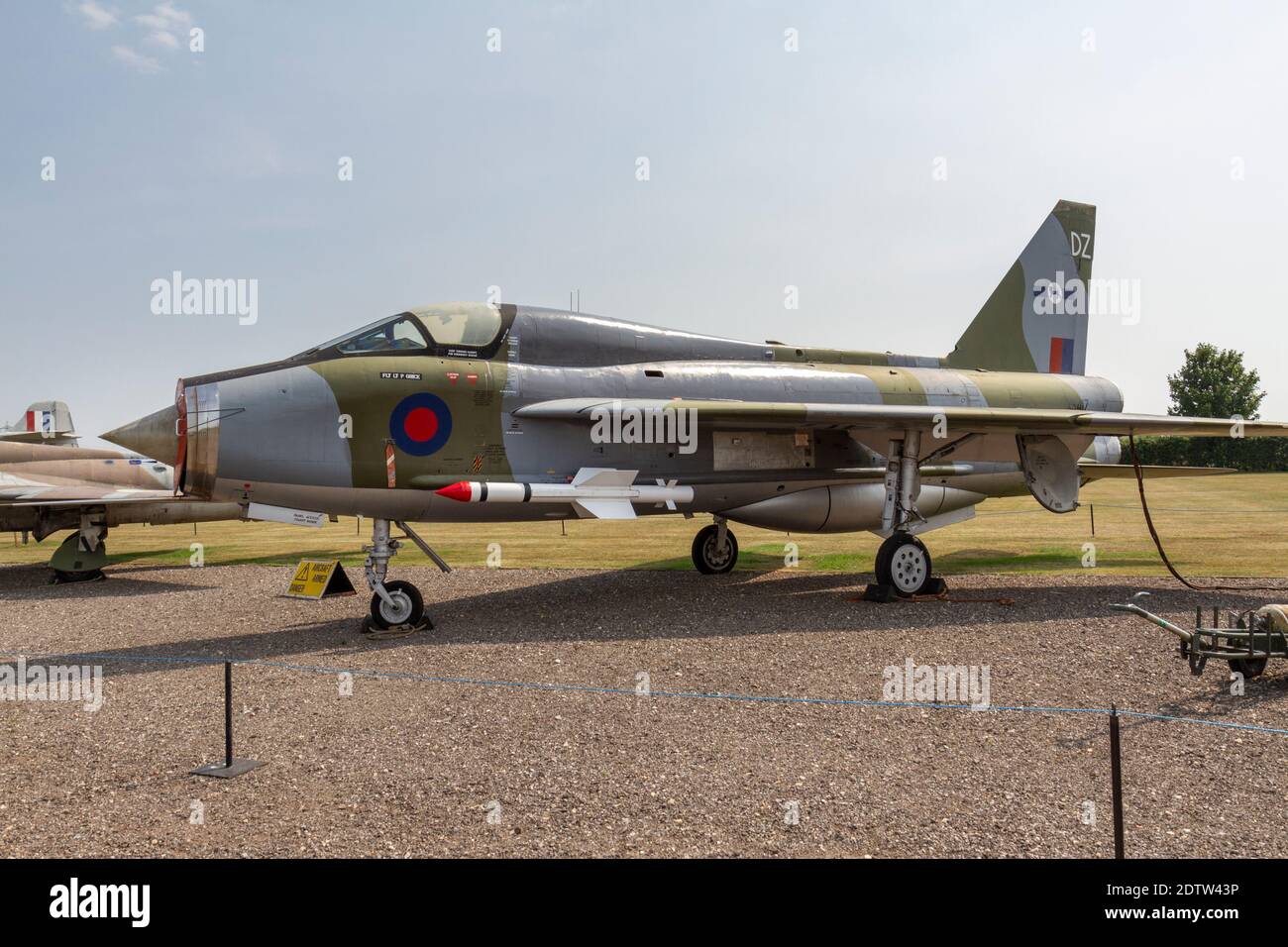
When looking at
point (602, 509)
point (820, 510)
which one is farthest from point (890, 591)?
point (602, 509)

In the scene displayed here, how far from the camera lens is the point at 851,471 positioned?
14055mm

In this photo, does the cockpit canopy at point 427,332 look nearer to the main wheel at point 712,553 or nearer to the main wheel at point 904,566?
the main wheel at point 712,553

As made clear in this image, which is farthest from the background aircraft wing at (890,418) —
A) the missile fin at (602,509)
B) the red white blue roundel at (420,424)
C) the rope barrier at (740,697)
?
the rope barrier at (740,697)

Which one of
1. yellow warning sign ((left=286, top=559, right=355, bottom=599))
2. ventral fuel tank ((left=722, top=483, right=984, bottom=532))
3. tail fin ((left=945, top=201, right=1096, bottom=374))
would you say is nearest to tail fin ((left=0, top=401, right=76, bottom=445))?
yellow warning sign ((left=286, top=559, right=355, bottom=599))

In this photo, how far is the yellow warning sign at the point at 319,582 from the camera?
13977mm

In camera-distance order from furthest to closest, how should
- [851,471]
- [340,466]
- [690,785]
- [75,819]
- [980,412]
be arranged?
[851,471], [980,412], [340,466], [690,785], [75,819]

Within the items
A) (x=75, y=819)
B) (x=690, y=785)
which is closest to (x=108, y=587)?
(x=75, y=819)

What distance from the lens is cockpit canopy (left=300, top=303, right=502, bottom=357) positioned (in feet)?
35.8

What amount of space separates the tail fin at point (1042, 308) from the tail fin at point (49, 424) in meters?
21.3

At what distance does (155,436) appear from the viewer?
9781 millimetres

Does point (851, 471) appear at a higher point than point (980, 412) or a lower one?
lower

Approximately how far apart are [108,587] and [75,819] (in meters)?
13.5

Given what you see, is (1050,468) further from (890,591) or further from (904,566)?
(890,591)
